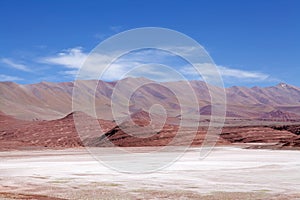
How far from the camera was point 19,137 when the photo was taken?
138 meters

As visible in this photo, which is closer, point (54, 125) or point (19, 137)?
point (19, 137)

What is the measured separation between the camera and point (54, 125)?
14738 centimetres

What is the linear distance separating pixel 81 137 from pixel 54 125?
18.5 metres

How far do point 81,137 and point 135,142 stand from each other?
20.8 metres

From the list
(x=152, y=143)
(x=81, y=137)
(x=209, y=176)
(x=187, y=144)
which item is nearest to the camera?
(x=209, y=176)

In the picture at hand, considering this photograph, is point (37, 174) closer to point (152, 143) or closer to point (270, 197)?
point (270, 197)

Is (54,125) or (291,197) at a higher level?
(54,125)

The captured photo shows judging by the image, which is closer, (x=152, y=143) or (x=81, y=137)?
(x=152, y=143)

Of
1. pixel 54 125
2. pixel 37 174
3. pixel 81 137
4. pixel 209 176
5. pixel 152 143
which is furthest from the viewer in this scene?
→ pixel 54 125

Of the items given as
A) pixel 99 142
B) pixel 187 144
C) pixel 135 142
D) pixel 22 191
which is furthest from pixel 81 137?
pixel 22 191

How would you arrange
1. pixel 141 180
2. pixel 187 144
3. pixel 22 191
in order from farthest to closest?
1. pixel 187 144
2. pixel 141 180
3. pixel 22 191

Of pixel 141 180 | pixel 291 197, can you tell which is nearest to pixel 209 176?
pixel 141 180

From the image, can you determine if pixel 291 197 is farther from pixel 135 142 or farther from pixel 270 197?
pixel 135 142

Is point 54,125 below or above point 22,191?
above
